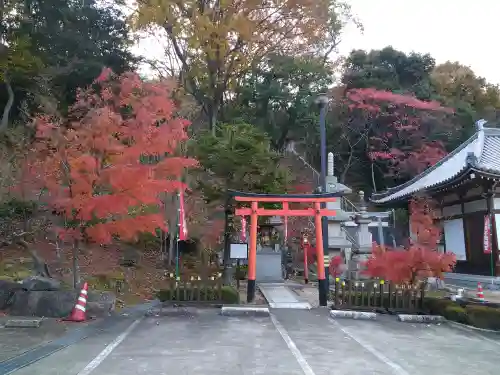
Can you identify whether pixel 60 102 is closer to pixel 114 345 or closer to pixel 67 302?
pixel 67 302

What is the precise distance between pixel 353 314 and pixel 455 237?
1009 centimetres

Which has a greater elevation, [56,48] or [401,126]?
[56,48]

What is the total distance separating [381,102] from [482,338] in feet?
85.6

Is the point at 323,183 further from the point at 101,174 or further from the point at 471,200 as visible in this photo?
the point at 471,200

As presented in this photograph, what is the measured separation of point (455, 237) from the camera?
66.6ft

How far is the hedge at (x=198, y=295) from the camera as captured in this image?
44.5 feet

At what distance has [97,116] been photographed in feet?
40.5

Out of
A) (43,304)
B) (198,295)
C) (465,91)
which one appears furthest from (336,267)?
(465,91)

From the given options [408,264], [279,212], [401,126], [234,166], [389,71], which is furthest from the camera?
[389,71]

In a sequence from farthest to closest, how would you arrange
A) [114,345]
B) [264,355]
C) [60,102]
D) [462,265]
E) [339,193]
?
[60,102] < [462,265] < [339,193] < [114,345] < [264,355]

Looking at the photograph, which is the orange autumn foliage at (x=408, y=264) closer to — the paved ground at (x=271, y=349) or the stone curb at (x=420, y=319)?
the stone curb at (x=420, y=319)

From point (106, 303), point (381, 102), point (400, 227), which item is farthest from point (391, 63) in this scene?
point (106, 303)

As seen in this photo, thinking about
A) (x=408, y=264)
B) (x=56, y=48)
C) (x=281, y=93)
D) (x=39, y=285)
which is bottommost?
(x=39, y=285)

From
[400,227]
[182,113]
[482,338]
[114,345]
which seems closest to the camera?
[114,345]
